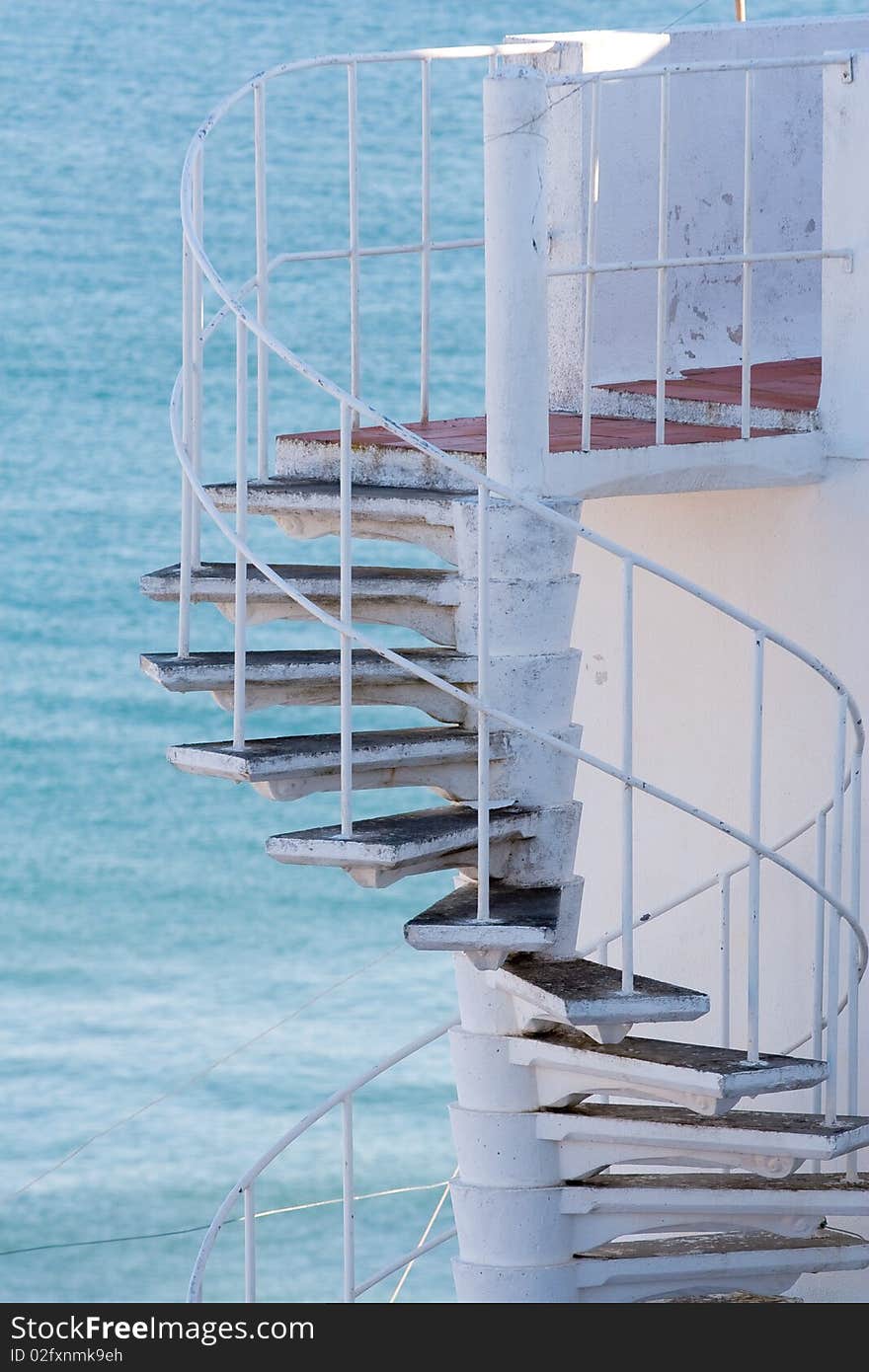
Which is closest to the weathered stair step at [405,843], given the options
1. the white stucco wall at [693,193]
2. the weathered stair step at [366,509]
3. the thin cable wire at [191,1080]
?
the weathered stair step at [366,509]

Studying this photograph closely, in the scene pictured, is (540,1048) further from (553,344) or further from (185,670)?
(553,344)

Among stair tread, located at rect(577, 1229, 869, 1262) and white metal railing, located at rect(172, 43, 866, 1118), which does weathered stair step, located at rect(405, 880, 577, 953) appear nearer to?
white metal railing, located at rect(172, 43, 866, 1118)

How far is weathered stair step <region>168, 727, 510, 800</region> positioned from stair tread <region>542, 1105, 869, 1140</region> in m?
0.99

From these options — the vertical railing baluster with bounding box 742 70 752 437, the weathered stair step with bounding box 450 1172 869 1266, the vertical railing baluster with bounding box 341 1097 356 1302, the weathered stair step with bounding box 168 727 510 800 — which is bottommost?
the vertical railing baluster with bounding box 341 1097 356 1302

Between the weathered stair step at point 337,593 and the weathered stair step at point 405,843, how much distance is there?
18.6 inches

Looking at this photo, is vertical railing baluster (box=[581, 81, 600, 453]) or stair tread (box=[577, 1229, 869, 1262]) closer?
vertical railing baluster (box=[581, 81, 600, 453])

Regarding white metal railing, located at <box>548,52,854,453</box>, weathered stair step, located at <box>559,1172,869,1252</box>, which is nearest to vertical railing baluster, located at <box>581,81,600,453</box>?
white metal railing, located at <box>548,52,854,453</box>

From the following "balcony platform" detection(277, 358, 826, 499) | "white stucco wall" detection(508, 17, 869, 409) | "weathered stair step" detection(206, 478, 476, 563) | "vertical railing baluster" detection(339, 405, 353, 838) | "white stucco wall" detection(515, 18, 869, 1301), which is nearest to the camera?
"vertical railing baluster" detection(339, 405, 353, 838)

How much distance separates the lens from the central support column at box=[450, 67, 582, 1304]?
5.66 m

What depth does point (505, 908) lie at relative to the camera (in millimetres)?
5789

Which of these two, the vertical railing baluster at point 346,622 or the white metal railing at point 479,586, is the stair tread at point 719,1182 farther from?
the vertical railing baluster at point 346,622

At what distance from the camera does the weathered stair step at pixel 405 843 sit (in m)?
5.45

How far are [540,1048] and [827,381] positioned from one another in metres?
2.11

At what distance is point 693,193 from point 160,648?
9.99m
